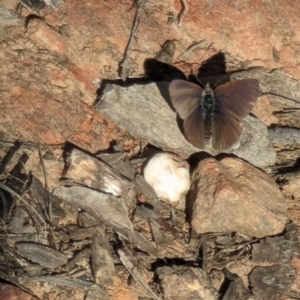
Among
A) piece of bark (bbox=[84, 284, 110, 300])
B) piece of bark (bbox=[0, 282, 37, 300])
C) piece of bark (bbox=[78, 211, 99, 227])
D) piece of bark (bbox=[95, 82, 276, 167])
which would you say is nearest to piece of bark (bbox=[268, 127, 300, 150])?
piece of bark (bbox=[95, 82, 276, 167])

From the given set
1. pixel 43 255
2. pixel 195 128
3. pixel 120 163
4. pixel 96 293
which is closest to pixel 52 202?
pixel 43 255

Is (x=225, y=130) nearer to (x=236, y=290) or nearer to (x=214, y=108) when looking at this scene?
(x=214, y=108)

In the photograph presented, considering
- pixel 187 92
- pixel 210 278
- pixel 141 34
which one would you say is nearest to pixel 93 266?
pixel 210 278

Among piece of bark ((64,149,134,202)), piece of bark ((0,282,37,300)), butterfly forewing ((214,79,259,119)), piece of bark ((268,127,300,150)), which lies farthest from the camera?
piece of bark ((268,127,300,150))

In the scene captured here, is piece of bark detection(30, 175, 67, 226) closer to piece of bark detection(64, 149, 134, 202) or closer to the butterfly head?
piece of bark detection(64, 149, 134, 202)

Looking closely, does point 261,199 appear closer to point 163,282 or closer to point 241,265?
point 241,265
